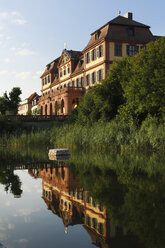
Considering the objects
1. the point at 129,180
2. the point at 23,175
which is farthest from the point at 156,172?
the point at 23,175

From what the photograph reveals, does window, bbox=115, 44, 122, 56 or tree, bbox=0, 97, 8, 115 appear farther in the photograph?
tree, bbox=0, 97, 8, 115

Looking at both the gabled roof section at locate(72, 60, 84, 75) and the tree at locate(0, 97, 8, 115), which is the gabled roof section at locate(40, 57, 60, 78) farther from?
the gabled roof section at locate(72, 60, 84, 75)

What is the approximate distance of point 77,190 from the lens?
7270 millimetres

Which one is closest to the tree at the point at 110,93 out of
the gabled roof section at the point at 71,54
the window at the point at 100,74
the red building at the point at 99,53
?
the red building at the point at 99,53

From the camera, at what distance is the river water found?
407 centimetres

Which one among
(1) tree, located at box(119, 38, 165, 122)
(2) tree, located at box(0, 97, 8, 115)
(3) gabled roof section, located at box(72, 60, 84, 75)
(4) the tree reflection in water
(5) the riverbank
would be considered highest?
(3) gabled roof section, located at box(72, 60, 84, 75)

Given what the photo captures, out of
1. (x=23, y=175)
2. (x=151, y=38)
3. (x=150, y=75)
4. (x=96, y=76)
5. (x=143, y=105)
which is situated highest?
(x=151, y=38)

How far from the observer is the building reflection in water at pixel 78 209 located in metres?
4.27

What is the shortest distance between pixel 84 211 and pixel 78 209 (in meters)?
0.17

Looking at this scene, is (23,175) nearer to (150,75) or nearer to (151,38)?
(150,75)

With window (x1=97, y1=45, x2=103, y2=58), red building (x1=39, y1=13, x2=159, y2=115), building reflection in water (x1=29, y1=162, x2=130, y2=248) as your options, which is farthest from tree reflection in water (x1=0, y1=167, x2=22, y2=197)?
window (x1=97, y1=45, x2=103, y2=58)

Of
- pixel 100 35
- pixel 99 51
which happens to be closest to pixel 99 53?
pixel 99 51

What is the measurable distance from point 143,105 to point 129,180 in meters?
13.8

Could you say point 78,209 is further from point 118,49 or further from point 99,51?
point 99,51
